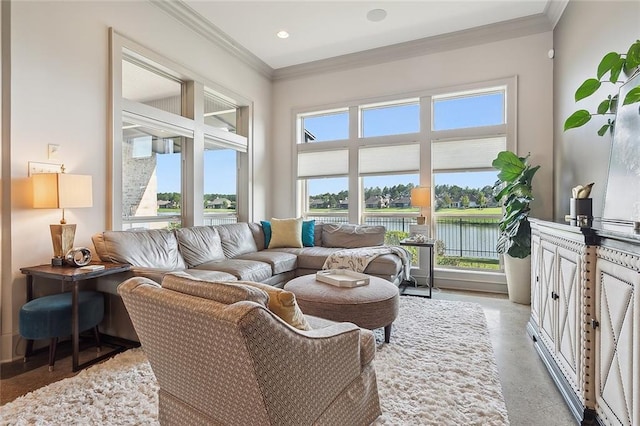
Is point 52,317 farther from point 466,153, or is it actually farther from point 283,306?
point 466,153

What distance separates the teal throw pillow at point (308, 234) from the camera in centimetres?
475

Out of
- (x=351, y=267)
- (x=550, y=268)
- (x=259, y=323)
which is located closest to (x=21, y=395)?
(x=259, y=323)

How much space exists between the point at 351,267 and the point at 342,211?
1707mm

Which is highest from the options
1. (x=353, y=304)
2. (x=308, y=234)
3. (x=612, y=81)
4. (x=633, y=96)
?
(x=612, y=81)

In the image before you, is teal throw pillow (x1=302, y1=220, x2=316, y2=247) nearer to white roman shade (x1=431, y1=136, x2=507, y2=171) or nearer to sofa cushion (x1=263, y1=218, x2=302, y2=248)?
sofa cushion (x1=263, y1=218, x2=302, y2=248)

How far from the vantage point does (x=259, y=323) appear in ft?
3.15

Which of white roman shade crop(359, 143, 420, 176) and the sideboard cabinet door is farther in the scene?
white roman shade crop(359, 143, 420, 176)

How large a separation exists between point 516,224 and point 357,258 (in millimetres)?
1851

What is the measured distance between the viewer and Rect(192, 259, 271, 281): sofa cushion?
3.17 meters

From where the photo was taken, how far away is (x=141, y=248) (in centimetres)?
297

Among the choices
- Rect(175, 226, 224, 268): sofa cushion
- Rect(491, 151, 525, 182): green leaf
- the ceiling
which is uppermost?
the ceiling

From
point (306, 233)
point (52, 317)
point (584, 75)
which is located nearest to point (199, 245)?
point (52, 317)

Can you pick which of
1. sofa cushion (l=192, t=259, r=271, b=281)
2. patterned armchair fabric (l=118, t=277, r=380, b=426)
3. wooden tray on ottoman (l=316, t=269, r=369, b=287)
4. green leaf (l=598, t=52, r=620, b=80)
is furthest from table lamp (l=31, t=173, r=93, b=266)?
green leaf (l=598, t=52, r=620, b=80)

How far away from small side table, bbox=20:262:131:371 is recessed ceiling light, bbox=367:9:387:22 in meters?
3.85
